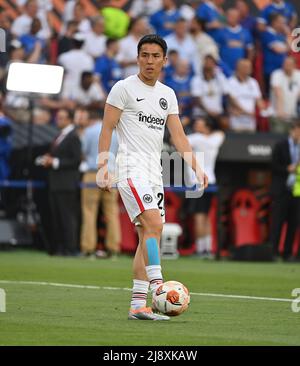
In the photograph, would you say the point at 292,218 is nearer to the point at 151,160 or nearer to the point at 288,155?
the point at 288,155

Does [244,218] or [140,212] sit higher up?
[140,212]

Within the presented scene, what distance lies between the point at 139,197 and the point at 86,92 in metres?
12.5

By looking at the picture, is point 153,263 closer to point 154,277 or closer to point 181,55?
point 154,277

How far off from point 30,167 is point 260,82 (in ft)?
20.9

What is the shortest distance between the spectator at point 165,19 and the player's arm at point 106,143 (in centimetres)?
1413

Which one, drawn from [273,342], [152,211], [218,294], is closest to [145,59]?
[152,211]

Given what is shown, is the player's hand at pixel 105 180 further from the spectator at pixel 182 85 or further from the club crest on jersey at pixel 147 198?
the spectator at pixel 182 85

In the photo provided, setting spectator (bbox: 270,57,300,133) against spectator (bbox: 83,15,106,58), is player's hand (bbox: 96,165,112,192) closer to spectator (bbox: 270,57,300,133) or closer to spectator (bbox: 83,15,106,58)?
spectator (bbox: 83,15,106,58)

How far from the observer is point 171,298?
9.99 m

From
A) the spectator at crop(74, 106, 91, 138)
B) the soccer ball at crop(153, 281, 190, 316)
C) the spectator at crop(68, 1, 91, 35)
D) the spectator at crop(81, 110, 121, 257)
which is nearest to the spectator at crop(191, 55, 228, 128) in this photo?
the spectator at crop(68, 1, 91, 35)

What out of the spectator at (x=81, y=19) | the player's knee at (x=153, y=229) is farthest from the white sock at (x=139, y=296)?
the spectator at (x=81, y=19)

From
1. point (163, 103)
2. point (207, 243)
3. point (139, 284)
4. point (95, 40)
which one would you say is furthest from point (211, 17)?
point (139, 284)

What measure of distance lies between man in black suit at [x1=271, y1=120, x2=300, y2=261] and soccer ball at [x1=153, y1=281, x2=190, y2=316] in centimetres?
1156

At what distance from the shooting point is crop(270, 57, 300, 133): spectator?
79.9ft
